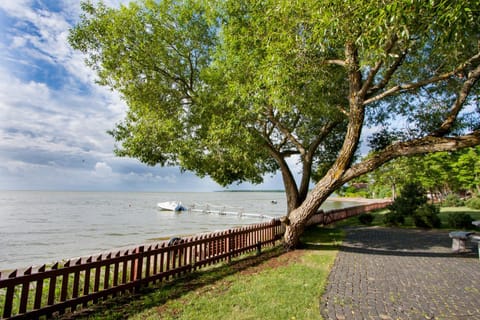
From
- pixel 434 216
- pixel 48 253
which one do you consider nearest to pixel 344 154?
pixel 434 216

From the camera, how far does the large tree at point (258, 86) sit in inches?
275

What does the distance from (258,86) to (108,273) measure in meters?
5.71

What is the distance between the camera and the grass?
4391 millimetres

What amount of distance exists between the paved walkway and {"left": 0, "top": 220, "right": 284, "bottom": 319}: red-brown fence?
3233 mm

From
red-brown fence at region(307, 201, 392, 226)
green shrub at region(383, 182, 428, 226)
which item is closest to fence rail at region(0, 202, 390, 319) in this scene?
red-brown fence at region(307, 201, 392, 226)

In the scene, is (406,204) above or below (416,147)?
below

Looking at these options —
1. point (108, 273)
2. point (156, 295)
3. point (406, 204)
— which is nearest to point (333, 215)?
point (406, 204)

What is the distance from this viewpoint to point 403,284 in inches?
234

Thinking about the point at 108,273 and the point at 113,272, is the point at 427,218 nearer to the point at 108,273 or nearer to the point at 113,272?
the point at 113,272

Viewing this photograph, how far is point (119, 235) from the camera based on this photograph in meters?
18.5

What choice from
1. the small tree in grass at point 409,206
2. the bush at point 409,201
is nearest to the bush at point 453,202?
the small tree in grass at point 409,206

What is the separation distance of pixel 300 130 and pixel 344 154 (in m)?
3.76

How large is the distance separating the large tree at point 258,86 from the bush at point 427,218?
8.25m

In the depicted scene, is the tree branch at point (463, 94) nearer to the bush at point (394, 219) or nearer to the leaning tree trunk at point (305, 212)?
the leaning tree trunk at point (305, 212)
